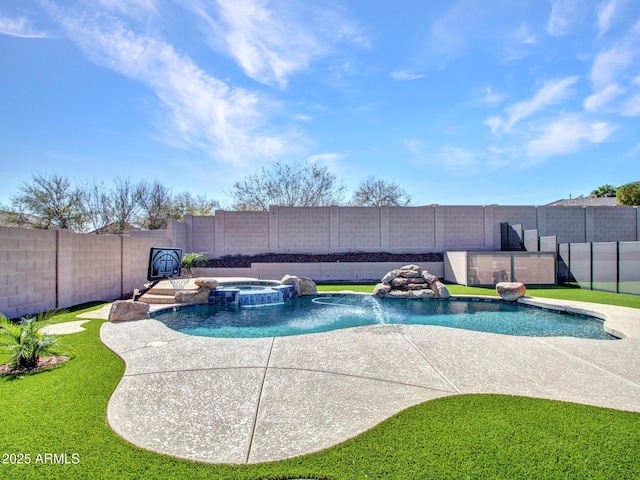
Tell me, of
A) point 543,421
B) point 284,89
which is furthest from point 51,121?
point 543,421

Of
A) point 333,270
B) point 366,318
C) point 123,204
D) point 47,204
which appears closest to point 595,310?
point 366,318

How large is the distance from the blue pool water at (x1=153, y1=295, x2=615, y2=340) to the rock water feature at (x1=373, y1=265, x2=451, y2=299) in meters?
0.53

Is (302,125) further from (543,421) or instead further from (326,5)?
(543,421)

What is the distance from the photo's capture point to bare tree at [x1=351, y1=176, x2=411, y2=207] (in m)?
28.8

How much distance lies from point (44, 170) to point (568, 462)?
23.5 m

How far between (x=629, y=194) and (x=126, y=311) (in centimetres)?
3187

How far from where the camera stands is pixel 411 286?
10273mm

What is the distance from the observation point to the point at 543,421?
2322 millimetres

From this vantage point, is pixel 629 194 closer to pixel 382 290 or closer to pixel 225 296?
pixel 382 290

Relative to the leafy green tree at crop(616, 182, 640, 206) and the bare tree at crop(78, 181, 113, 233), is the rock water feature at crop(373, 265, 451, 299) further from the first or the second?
the leafy green tree at crop(616, 182, 640, 206)

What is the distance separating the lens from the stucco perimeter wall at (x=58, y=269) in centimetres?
609

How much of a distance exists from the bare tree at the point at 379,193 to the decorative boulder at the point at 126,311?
23.9 m

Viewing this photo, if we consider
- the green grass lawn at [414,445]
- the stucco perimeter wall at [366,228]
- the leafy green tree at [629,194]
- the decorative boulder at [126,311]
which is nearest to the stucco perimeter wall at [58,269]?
the decorative boulder at [126,311]

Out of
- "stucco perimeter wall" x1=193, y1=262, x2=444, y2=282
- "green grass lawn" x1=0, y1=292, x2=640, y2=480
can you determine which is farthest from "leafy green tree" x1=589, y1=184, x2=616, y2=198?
"green grass lawn" x1=0, y1=292, x2=640, y2=480
